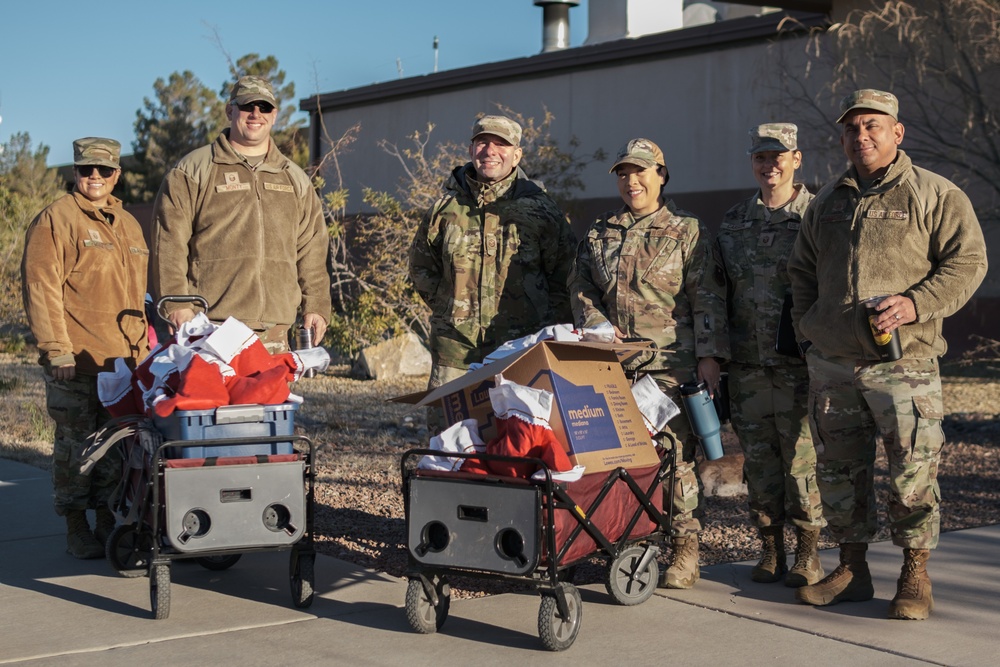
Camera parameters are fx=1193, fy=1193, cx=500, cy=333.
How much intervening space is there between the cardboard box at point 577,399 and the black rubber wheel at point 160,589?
→ 1.23 metres

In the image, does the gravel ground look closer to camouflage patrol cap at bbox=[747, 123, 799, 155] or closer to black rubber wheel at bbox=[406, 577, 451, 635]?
black rubber wheel at bbox=[406, 577, 451, 635]

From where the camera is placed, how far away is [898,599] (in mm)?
4996

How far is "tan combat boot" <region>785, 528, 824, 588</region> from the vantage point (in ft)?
17.9

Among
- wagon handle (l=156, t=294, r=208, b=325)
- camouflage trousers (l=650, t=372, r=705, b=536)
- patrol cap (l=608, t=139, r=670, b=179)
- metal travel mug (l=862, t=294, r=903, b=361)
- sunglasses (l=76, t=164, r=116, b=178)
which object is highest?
sunglasses (l=76, t=164, r=116, b=178)

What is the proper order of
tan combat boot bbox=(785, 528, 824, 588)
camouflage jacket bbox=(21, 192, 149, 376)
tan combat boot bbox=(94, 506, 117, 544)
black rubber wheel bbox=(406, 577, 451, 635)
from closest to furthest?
1. black rubber wheel bbox=(406, 577, 451, 635)
2. tan combat boot bbox=(785, 528, 824, 588)
3. camouflage jacket bbox=(21, 192, 149, 376)
4. tan combat boot bbox=(94, 506, 117, 544)

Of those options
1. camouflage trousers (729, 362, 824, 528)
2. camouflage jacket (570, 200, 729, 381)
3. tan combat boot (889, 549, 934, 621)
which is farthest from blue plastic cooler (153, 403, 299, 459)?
tan combat boot (889, 549, 934, 621)

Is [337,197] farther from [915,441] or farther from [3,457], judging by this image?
[915,441]

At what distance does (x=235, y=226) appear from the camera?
5.86m

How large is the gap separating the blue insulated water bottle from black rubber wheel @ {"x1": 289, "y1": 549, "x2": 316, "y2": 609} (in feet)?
5.87

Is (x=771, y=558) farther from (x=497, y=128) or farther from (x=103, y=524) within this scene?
(x=103, y=524)

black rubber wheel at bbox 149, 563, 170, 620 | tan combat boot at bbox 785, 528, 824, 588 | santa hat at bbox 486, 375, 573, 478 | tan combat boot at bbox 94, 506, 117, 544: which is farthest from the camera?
tan combat boot at bbox 94, 506, 117, 544

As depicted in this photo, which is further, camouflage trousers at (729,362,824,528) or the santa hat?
camouflage trousers at (729,362,824,528)

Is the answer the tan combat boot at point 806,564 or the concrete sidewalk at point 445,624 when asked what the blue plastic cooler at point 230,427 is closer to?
the concrete sidewalk at point 445,624

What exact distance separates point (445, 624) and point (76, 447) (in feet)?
7.73
